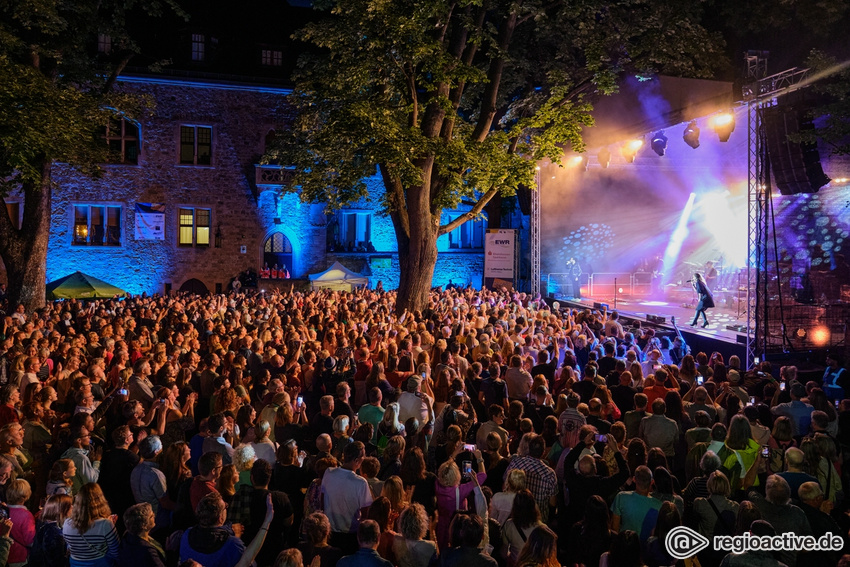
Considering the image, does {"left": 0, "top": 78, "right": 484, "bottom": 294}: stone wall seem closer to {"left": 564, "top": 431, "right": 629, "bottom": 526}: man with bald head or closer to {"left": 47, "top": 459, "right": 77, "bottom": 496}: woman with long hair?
{"left": 564, "top": 431, "right": 629, "bottom": 526}: man with bald head

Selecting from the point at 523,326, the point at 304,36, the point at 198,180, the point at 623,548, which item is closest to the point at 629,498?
the point at 623,548

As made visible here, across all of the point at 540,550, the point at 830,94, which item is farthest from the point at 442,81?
the point at 540,550

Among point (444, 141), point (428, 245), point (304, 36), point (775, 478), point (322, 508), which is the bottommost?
point (322, 508)

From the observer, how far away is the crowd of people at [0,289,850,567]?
439 cm

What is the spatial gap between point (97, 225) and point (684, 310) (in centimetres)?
2409

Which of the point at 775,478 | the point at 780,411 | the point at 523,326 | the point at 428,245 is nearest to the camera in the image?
the point at 775,478

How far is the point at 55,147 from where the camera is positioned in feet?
57.1

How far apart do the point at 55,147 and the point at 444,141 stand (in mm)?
10294

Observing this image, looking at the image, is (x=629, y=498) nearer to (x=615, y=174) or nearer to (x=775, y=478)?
(x=775, y=478)

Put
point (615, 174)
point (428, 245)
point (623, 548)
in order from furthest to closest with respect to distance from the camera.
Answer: point (615, 174) → point (428, 245) → point (623, 548)

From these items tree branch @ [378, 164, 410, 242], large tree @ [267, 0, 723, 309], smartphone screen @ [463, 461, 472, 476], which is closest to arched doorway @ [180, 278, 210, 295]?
large tree @ [267, 0, 723, 309]

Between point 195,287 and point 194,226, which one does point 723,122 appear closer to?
point 194,226

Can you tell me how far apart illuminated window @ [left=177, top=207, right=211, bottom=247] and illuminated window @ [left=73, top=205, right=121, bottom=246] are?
8.50 ft

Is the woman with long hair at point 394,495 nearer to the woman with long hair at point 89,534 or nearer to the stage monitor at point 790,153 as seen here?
the woman with long hair at point 89,534
